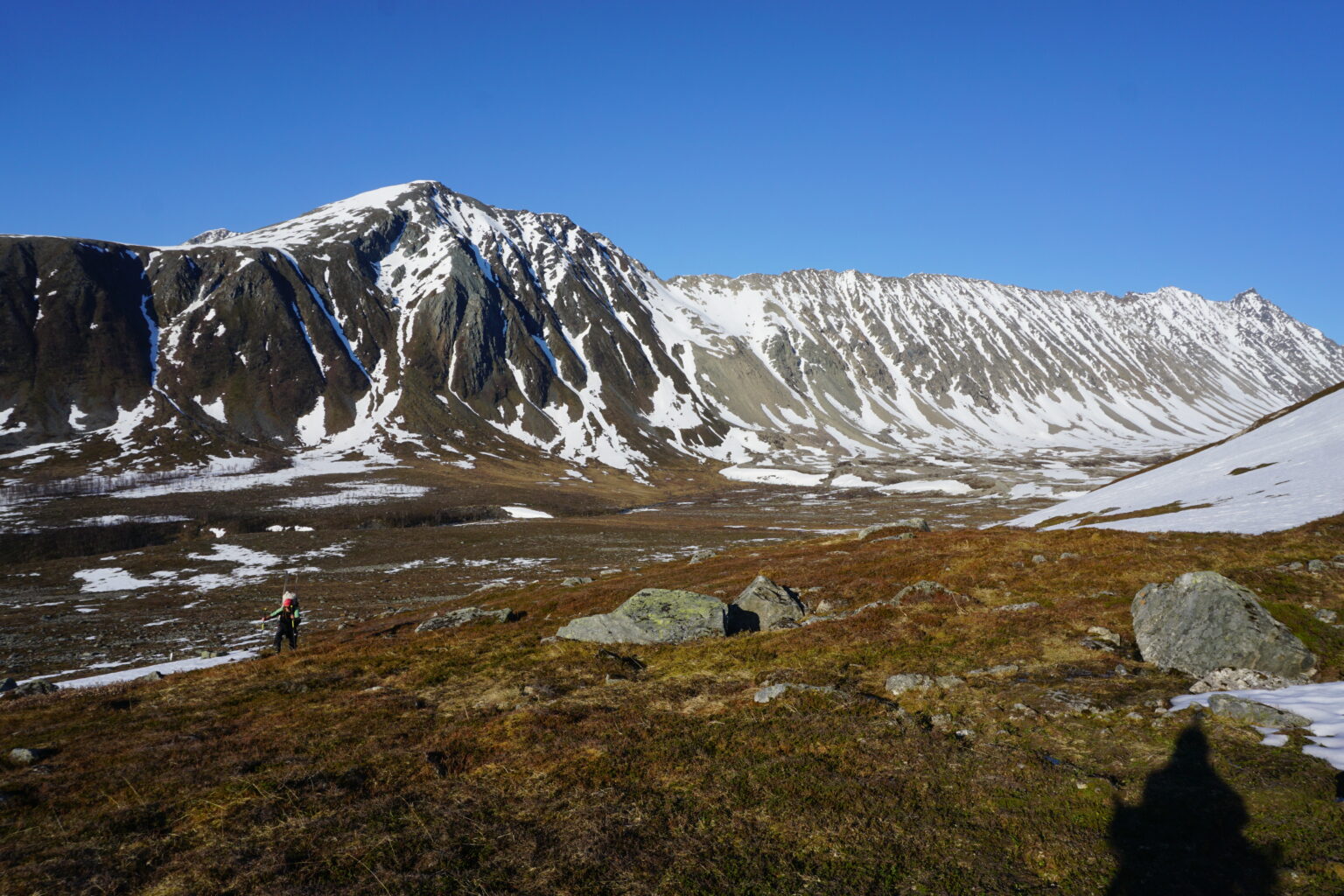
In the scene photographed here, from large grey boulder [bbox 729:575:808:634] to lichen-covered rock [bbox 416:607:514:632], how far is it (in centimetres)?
1276

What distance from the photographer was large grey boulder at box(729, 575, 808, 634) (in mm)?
25078

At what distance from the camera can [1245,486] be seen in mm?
39625

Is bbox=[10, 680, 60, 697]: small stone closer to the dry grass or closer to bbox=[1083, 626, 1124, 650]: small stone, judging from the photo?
the dry grass

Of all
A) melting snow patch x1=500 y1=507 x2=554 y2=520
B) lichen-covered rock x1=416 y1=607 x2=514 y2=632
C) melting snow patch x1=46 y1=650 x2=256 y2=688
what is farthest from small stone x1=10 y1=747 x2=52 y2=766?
melting snow patch x1=500 y1=507 x2=554 y2=520

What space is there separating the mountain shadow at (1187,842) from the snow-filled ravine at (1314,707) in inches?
63.4

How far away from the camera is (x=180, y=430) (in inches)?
6836

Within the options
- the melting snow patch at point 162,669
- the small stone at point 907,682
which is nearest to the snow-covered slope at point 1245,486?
the small stone at point 907,682

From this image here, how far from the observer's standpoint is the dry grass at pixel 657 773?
340 inches

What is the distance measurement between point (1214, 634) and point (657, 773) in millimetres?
13713

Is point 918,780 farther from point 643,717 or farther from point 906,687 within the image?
point 643,717

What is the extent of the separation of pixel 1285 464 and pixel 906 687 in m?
42.6

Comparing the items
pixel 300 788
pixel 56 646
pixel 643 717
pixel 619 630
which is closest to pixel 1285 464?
pixel 619 630

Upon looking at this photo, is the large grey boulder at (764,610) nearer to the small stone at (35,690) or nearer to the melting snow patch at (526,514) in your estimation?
the small stone at (35,690)

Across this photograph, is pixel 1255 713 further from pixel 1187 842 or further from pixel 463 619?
pixel 463 619
